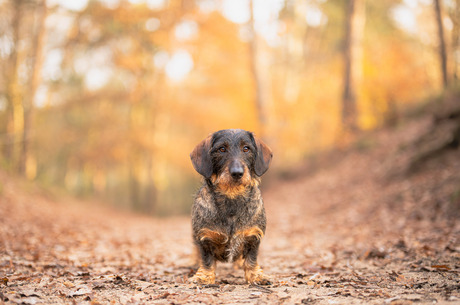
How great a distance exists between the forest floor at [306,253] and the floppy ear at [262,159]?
1338 millimetres

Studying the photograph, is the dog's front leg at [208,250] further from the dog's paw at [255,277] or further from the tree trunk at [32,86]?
the tree trunk at [32,86]

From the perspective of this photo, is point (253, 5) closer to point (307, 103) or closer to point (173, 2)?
point (173, 2)

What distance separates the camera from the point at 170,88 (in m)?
19.4

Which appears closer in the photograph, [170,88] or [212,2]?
[212,2]

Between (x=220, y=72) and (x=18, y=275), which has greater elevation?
(x=220, y=72)

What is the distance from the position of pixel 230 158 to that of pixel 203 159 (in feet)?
1.24

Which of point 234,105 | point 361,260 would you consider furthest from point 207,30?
point 361,260

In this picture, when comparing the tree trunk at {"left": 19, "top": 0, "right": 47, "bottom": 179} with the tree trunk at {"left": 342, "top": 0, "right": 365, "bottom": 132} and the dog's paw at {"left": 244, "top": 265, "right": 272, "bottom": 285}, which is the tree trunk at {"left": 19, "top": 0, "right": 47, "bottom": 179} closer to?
the tree trunk at {"left": 342, "top": 0, "right": 365, "bottom": 132}

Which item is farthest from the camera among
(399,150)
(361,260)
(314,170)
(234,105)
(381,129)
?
(234,105)

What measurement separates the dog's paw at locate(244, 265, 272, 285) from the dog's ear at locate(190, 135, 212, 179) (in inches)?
49.0

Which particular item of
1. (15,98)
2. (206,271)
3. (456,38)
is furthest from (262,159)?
(456,38)

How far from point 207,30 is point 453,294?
16.7 m

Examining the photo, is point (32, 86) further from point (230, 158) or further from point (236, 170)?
point (236, 170)

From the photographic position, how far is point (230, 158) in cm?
410
